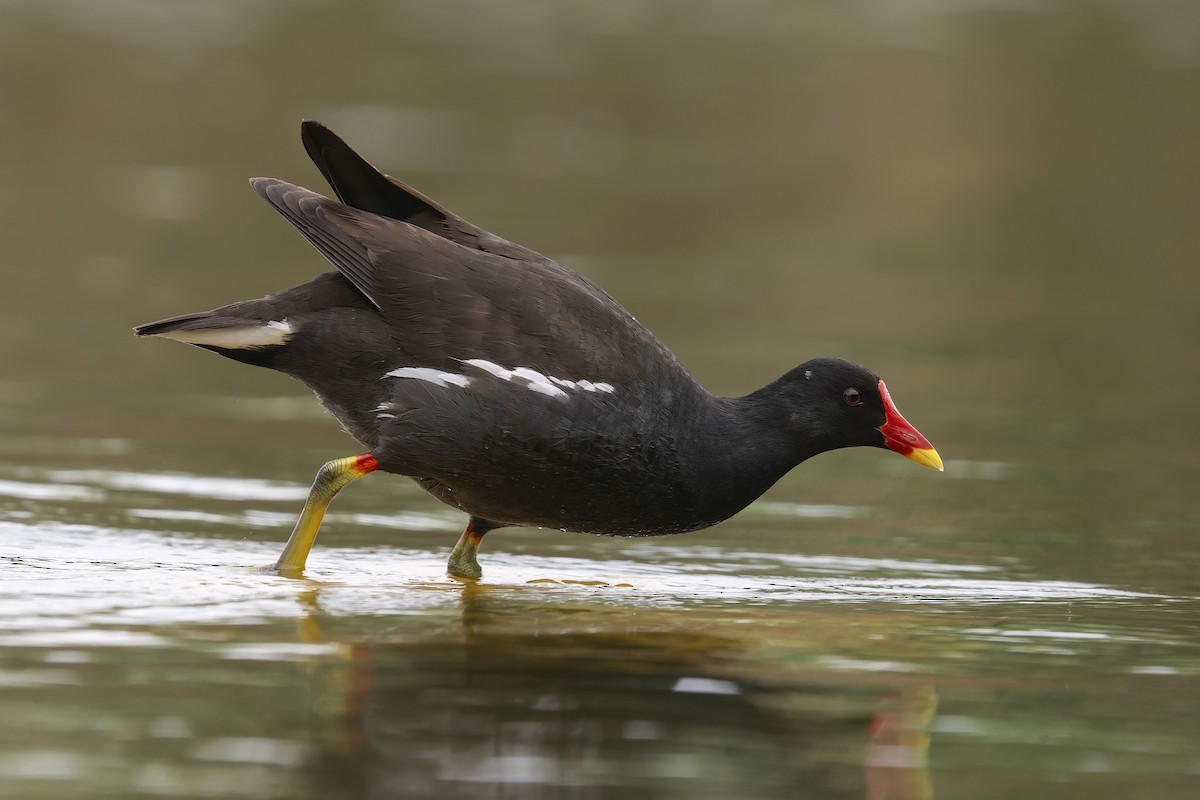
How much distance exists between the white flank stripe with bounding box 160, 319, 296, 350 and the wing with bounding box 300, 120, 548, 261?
2.16ft

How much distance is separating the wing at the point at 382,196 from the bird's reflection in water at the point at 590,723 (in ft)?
5.88

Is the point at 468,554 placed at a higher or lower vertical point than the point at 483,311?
lower

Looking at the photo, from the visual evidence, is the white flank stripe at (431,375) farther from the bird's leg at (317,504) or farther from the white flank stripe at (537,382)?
the bird's leg at (317,504)

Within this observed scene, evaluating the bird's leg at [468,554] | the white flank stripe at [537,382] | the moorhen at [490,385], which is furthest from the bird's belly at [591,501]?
the white flank stripe at [537,382]

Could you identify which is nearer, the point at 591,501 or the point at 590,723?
the point at 590,723

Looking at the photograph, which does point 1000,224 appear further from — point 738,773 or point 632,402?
point 738,773

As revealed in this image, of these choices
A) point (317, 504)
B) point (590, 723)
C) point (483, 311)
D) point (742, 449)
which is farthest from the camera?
point (742, 449)

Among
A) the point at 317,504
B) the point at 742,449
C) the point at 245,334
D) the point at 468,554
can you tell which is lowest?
the point at 468,554

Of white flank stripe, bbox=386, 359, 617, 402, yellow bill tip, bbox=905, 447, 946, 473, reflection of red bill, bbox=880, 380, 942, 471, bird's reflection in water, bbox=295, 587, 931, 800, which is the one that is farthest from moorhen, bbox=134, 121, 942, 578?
bird's reflection in water, bbox=295, 587, 931, 800

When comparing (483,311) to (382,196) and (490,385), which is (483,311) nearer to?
(490,385)

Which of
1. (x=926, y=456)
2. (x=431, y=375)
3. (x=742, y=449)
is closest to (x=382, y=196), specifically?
(x=431, y=375)

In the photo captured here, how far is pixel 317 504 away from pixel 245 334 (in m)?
0.64

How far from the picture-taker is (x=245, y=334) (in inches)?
245

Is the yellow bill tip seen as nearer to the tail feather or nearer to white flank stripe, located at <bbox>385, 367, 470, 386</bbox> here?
white flank stripe, located at <bbox>385, 367, 470, 386</bbox>
